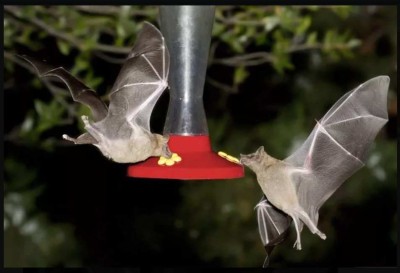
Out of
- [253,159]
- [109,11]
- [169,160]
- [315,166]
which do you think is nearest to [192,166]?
[169,160]

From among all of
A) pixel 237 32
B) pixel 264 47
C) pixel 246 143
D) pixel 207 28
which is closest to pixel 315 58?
pixel 264 47

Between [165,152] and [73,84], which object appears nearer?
[73,84]

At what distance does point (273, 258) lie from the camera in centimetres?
905

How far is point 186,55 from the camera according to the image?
192 inches

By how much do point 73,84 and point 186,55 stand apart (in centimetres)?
110

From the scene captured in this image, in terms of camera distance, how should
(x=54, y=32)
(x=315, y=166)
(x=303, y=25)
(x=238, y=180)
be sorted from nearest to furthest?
(x=315, y=166) < (x=54, y=32) < (x=303, y=25) < (x=238, y=180)

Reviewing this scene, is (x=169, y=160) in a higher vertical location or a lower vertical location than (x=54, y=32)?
higher

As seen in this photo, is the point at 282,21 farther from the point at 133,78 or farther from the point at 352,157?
the point at 133,78

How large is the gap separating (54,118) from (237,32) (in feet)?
4.58

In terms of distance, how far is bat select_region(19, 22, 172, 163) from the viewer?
3.88 meters

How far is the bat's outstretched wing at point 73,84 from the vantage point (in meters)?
3.91

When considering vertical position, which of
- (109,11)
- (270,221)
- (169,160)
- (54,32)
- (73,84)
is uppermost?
(73,84)

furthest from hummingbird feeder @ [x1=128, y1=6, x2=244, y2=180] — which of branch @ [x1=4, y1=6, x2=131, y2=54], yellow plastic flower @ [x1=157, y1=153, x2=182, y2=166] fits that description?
branch @ [x1=4, y1=6, x2=131, y2=54]

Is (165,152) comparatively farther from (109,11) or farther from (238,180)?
(238,180)
